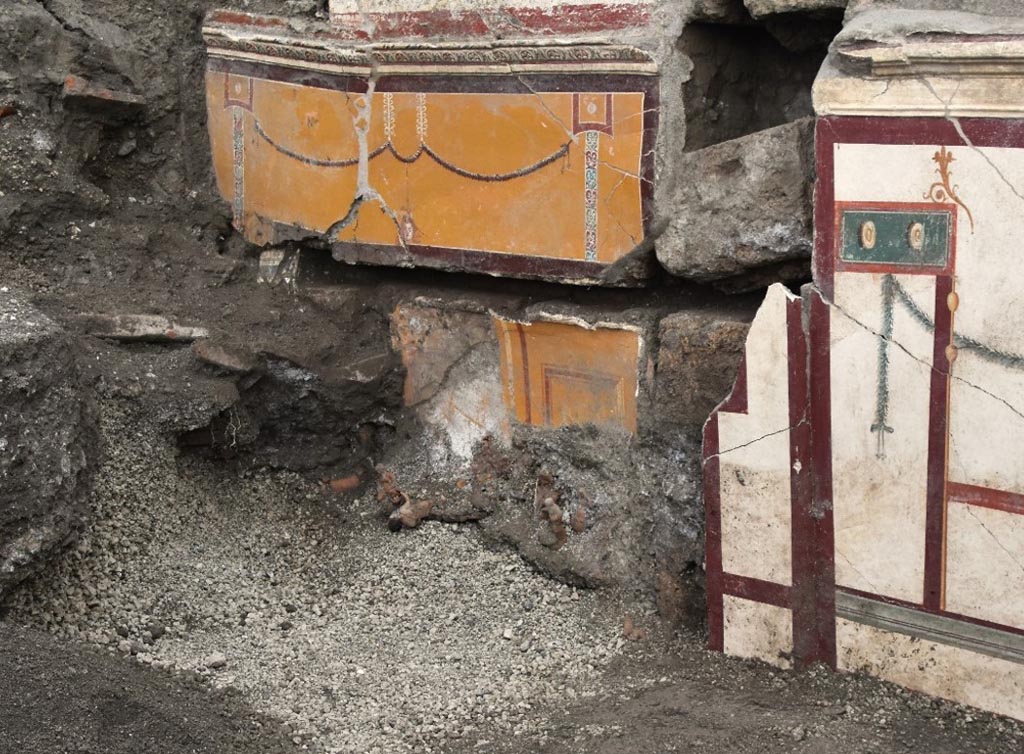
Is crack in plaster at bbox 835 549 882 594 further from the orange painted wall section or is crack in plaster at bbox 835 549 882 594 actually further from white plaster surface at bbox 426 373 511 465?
white plaster surface at bbox 426 373 511 465

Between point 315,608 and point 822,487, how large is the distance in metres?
1.58

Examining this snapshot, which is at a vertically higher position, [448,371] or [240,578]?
[448,371]

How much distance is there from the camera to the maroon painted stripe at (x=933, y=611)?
11.0 ft

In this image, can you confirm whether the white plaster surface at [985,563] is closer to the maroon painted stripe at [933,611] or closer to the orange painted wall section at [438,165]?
the maroon painted stripe at [933,611]

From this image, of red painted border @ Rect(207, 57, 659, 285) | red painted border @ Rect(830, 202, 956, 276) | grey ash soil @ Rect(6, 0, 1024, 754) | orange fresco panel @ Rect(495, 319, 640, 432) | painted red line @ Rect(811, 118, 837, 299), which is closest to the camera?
red painted border @ Rect(830, 202, 956, 276)

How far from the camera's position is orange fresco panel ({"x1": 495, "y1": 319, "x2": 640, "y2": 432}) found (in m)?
4.15

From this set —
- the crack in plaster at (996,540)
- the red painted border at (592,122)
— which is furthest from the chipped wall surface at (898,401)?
the red painted border at (592,122)

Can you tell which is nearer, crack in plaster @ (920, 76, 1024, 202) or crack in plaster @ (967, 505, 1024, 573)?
crack in plaster @ (920, 76, 1024, 202)

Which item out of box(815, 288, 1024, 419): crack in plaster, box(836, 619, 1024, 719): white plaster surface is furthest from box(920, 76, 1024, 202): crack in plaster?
box(836, 619, 1024, 719): white plaster surface

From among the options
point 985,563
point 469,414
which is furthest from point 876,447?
point 469,414

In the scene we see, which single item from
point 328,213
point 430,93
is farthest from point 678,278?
point 328,213

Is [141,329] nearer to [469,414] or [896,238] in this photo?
[469,414]

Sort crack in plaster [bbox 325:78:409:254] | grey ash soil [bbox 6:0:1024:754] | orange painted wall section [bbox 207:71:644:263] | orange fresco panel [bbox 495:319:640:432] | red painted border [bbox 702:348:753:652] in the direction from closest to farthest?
grey ash soil [bbox 6:0:1024:754] < red painted border [bbox 702:348:753:652] < orange painted wall section [bbox 207:71:644:263] < orange fresco panel [bbox 495:319:640:432] < crack in plaster [bbox 325:78:409:254]

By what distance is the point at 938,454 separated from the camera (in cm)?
334
